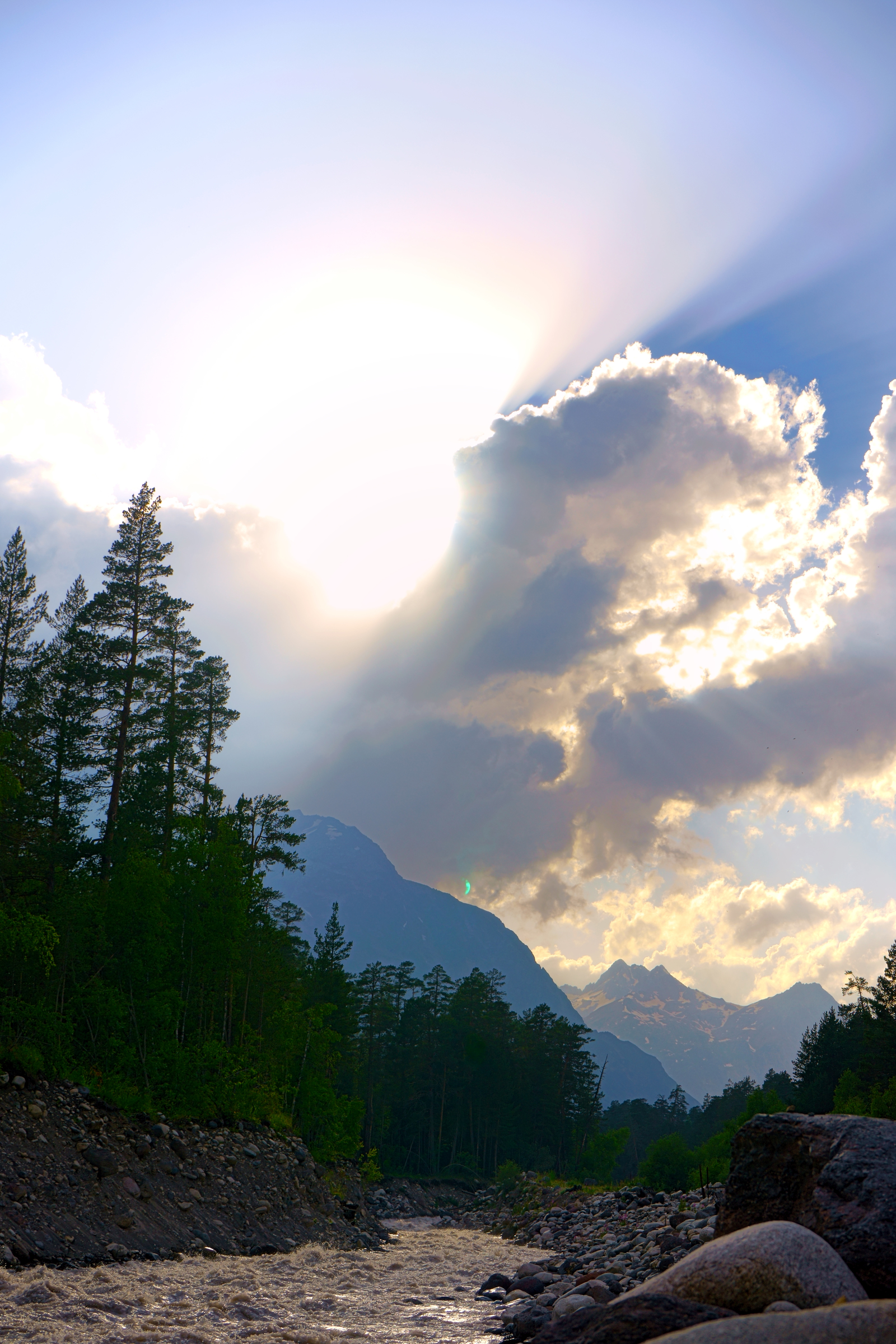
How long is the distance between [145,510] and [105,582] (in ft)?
13.4

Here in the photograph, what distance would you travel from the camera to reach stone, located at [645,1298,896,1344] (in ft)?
18.6

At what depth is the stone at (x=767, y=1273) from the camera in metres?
7.96

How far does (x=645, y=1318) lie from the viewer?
7395mm

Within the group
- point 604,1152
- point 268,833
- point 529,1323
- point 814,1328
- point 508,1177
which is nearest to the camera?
point 814,1328

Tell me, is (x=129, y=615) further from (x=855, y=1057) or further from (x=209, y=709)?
(x=855, y=1057)

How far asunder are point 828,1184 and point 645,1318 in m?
3.65

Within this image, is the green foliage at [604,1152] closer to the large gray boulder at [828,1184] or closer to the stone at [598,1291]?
the stone at [598,1291]

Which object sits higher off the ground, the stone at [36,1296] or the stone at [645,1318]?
the stone at [645,1318]

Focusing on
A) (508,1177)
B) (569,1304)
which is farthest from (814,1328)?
(508,1177)

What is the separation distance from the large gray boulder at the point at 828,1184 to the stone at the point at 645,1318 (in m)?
2.14

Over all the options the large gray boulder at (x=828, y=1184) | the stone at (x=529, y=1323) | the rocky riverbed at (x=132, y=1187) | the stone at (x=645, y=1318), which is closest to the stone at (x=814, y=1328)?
the stone at (x=645, y=1318)

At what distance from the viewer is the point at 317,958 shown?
73.6 metres

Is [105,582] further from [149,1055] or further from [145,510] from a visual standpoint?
[149,1055]

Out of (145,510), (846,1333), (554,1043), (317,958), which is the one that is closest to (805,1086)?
(554,1043)
